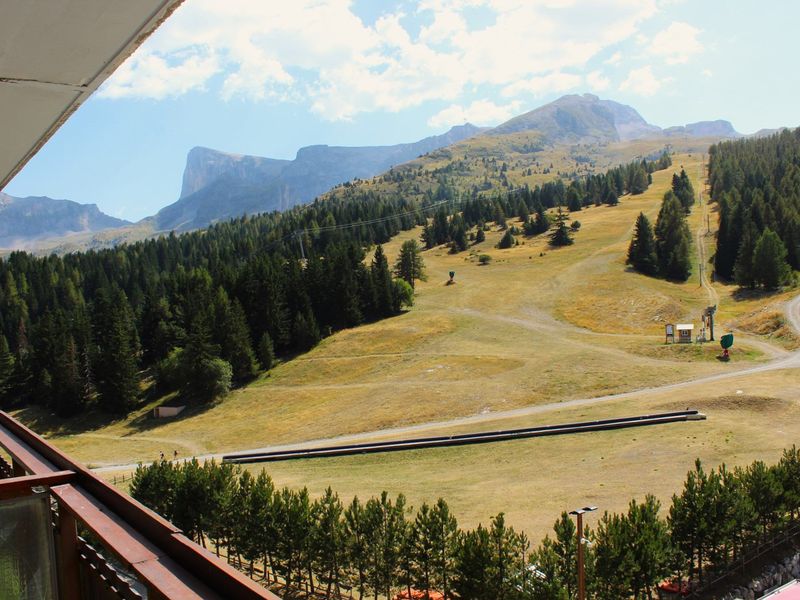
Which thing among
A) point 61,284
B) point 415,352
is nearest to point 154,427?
point 415,352

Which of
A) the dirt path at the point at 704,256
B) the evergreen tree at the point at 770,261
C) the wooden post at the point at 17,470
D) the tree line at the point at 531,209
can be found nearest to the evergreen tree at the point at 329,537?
the wooden post at the point at 17,470

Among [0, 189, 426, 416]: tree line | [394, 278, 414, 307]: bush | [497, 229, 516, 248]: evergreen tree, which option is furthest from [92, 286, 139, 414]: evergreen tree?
[497, 229, 516, 248]: evergreen tree

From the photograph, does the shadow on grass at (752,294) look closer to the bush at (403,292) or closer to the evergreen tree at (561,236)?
the evergreen tree at (561,236)

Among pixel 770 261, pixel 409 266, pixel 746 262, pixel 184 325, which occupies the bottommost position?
pixel 184 325

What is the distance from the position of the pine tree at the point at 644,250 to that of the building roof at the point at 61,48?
100624mm

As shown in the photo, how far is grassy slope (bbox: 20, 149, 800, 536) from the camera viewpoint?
3625 centimetres

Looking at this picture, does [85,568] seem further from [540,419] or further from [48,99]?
[540,419]

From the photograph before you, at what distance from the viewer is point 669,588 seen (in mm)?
26250

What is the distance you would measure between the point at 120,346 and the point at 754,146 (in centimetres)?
17000

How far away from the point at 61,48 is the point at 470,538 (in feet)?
74.7

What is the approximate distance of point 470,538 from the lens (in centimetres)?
2253

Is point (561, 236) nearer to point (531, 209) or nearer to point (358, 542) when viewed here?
point (531, 209)

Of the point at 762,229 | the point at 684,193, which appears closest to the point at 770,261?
the point at 762,229

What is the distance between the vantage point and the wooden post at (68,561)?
3.12 m
